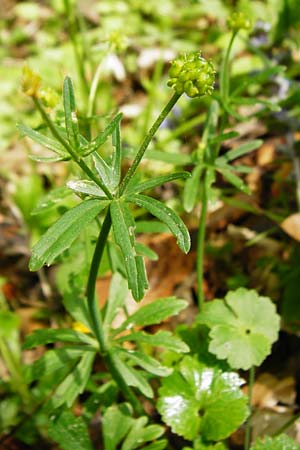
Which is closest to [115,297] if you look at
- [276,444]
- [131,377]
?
[131,377]

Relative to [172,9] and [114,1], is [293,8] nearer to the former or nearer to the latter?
[172,9]

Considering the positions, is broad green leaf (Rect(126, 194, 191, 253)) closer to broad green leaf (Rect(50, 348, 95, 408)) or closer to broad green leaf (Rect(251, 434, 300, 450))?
broad green leaf (Rect(50, 348, 95, 408))

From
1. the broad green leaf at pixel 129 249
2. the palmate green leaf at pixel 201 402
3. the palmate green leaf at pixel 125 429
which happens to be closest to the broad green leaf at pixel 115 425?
the palmate green leaf at pixel 125 429

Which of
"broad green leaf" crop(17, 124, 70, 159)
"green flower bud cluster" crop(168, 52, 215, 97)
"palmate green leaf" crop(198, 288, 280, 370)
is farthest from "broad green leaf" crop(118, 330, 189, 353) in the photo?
"green flower bud cluster" crop(168, 52, 215, 97)

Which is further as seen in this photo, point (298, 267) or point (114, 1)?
point (114, 1)

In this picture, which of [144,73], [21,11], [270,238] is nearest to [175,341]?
[270,238]
